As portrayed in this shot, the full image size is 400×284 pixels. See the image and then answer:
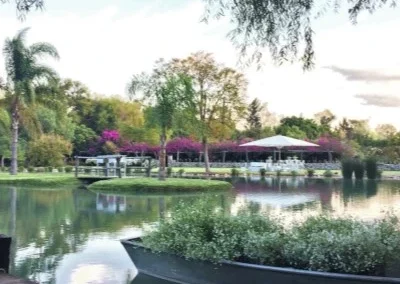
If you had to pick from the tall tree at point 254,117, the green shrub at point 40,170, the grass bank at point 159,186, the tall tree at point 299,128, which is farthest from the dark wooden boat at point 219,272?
the tall tree at point 254,117

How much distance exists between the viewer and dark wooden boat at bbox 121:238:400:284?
5035 mm

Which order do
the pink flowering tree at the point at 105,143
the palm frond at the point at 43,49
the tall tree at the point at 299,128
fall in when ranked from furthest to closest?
1. the tall tree at the point at 299,128
2. the pink flowering tree at the point at 105,143
3. the palm frond at the point at 43,49

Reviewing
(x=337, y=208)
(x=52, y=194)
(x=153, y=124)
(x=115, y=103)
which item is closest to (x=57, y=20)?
(x=337, y=208)

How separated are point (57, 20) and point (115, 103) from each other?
3760cm

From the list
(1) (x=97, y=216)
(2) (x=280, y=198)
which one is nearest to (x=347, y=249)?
(1) (x=97, y=216)

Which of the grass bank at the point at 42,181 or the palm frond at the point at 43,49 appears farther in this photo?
the palm frond at the point at 43,49

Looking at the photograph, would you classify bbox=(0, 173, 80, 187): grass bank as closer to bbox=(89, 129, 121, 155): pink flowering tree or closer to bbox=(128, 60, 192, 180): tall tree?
bbox=(128, 60, 192, 180): tall tree

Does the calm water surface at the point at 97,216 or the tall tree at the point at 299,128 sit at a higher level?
the tall tree at the point at 299,128

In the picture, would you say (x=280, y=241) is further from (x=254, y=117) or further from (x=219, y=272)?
(x=254, y=117)

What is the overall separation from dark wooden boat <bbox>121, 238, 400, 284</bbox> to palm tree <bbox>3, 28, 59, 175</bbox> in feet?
68.6

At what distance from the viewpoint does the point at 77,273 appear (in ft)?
24.1

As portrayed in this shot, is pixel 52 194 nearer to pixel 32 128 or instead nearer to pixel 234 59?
pixel 32 128

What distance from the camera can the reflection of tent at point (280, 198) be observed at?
16656mm

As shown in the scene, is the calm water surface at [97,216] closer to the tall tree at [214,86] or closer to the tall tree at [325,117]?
the tall tree at [214,86]
